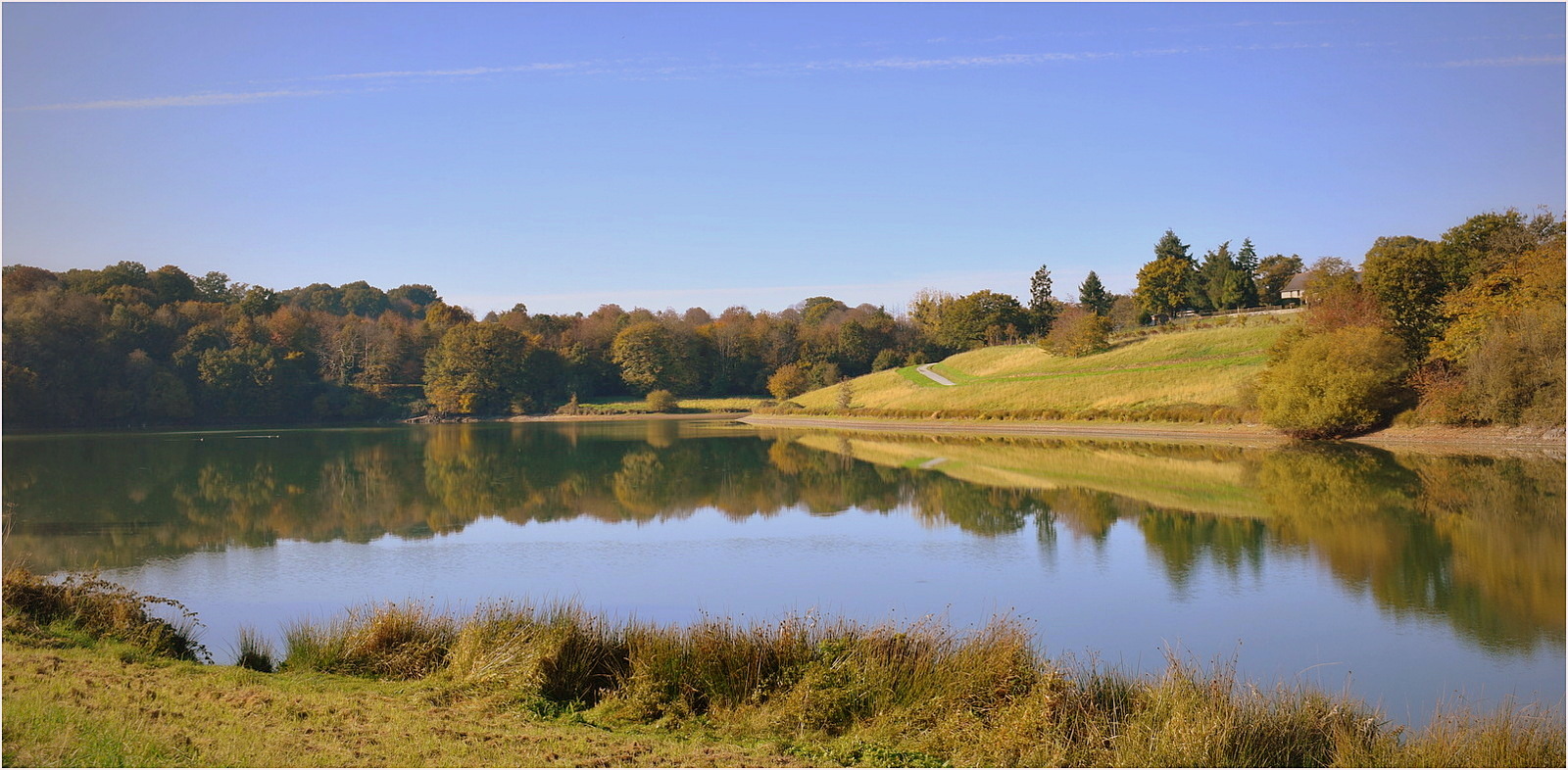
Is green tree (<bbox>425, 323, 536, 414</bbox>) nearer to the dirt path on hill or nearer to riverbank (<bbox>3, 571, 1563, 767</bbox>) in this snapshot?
the dirt path on hill

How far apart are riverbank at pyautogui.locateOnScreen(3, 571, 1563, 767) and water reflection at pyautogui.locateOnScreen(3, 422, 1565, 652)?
510cm

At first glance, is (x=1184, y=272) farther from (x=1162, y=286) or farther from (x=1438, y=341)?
(x=1438, y=341)

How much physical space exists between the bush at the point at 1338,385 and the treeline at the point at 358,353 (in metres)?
40.0

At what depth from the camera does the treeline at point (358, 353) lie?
64.2m

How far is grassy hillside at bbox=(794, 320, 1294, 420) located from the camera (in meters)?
45.6

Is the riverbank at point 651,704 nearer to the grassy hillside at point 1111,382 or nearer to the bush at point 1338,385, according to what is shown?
the bush at point 1338,385

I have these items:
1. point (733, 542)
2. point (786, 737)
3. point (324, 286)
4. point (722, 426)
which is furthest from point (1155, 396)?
point (324, 286)

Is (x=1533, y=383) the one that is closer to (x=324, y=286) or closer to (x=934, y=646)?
(x=934, y=646)

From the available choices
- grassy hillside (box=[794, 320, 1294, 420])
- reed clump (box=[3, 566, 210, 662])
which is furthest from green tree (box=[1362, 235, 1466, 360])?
reed clump (box=[3, 566, 210, 662])

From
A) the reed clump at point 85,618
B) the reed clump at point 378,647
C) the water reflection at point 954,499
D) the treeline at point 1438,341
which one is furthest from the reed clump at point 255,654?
the treeline at point 1438,341

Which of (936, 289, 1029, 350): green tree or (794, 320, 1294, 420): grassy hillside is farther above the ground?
(936, 289, 1029, 350): green tree

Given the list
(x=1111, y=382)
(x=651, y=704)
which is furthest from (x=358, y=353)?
(x=651, y=704)

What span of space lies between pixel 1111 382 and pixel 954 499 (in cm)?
3076

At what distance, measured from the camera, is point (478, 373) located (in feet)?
256
